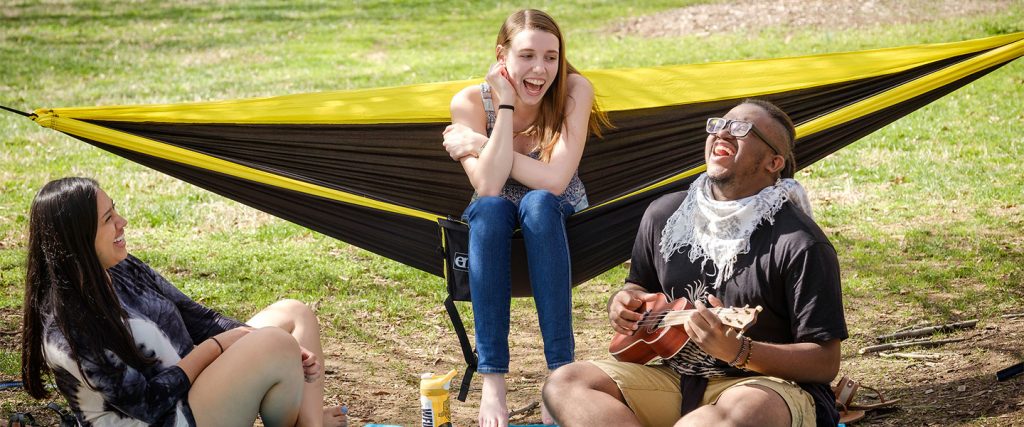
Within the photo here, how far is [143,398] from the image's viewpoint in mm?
2344

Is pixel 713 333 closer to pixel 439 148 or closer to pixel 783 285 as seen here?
pixel 783 285

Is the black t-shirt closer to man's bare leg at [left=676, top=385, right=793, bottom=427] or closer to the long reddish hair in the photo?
man's bare leg at [left=676, top=385, right=793, bottom=427]

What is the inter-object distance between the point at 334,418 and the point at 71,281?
0.84m

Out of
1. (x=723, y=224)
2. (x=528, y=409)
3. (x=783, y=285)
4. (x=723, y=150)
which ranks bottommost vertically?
(x=528, y=409)

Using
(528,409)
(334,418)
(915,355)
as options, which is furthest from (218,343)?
(915,355)

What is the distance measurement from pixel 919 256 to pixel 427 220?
7.81 ft

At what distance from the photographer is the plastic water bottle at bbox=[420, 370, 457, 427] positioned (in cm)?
275

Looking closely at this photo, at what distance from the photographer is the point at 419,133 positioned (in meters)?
3.76

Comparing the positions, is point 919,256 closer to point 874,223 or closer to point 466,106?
point 874,223

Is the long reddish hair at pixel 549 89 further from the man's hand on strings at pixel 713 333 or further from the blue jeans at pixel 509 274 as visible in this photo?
the man's hand on strings at pixel 713 333

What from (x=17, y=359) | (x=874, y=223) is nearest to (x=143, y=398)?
(x=17, y=359)

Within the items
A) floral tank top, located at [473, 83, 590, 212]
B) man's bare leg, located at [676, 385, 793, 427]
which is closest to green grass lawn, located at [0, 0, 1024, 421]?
floral tank top, located at [473, 83, 590, 212]

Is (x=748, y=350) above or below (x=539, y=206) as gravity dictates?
below

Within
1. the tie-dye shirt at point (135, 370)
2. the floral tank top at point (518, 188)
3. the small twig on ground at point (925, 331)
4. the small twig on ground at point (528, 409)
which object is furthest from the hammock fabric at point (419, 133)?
the tie-dye shirt at point (135, 370)
